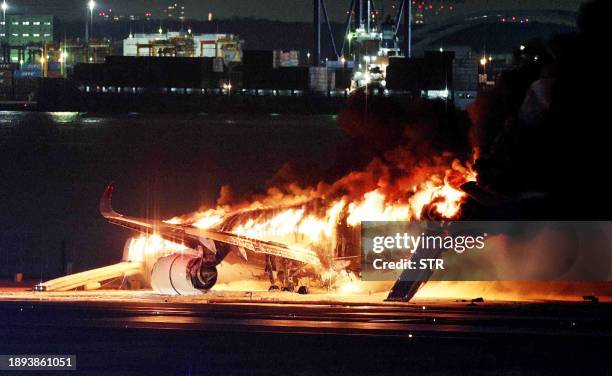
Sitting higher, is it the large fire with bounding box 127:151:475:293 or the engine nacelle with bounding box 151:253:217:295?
the large fire with bounding box 127:151:475:293

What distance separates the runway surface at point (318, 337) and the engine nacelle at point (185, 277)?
18.0ft

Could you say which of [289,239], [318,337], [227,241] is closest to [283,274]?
[289,239]

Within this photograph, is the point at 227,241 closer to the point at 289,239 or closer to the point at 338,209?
the point at 289,239

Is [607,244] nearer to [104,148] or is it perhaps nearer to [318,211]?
[318,211]

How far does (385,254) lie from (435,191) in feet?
5.72

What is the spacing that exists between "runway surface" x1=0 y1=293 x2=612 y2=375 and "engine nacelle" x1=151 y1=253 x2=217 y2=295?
5.49 metres

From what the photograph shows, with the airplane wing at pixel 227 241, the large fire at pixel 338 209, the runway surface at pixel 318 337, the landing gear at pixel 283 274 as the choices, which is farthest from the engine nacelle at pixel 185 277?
the runway surface at pixel 318 337

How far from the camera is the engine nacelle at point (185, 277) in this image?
88.3 feet

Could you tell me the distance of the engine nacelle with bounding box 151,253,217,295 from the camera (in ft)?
88.3

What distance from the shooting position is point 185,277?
88.8ft

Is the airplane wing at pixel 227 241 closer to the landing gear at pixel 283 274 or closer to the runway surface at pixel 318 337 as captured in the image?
the landing gear at pixel 283 274

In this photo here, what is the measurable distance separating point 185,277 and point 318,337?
1064 centimetres

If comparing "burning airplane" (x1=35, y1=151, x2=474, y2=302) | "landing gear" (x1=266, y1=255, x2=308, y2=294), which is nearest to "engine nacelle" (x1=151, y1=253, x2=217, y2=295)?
"burning airplane" (x1=35, y1=151, x2=474, y2=302)

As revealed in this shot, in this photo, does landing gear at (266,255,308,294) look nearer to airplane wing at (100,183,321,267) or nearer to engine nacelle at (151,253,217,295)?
airplane wing at (100,183,321,267)
